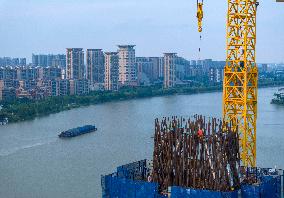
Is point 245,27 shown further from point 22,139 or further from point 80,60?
point 80,60

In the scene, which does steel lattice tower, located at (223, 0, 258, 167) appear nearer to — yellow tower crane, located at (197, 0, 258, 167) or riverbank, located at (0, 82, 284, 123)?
yellow tower crane, located at (197, 0, 258, 167)

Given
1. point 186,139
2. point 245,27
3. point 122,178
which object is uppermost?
point 245,27

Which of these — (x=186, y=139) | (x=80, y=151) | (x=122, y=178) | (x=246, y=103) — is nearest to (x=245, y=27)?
(x=246, y=103)

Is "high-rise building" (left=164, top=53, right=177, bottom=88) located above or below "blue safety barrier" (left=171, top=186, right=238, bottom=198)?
above

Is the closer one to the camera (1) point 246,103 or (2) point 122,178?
(2) point 122,178

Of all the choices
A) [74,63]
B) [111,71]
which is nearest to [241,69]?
[111,71]

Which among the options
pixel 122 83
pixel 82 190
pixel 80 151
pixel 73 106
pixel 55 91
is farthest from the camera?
pixel 122 83

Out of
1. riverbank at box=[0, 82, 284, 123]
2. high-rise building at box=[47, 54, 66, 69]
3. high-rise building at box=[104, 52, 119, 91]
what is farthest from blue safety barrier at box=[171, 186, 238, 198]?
high-rise building at box=[47, 54, 66, 69]
